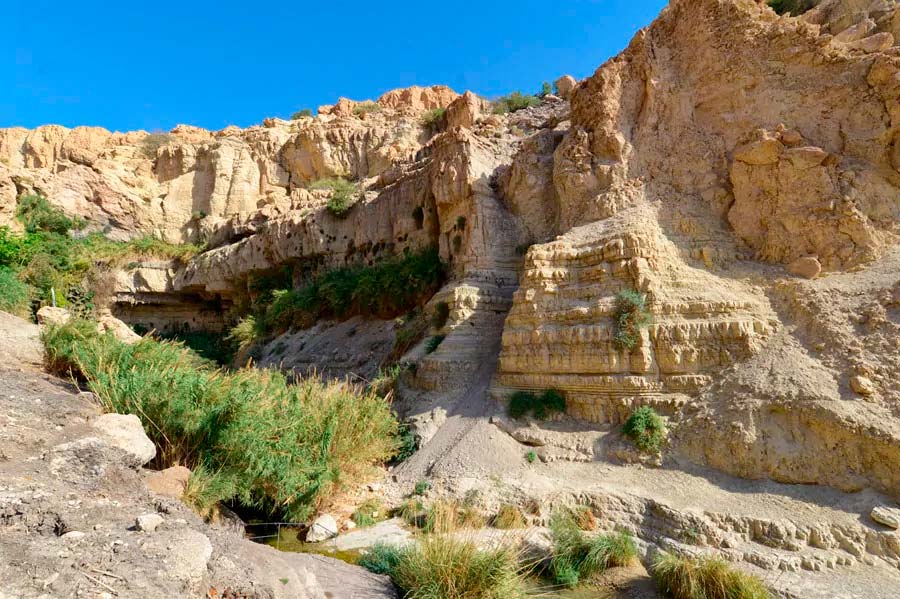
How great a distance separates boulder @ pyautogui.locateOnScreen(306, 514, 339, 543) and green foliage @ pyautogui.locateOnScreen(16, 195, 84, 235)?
27604 millimetres

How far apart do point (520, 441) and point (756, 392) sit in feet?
13.6

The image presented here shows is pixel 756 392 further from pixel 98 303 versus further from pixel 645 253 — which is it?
pixel 98 303

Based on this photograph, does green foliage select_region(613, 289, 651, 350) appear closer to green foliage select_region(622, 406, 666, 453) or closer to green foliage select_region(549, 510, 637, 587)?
green foliage select_region(622, 406, 666, 453)

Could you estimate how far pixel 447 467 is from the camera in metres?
8.83

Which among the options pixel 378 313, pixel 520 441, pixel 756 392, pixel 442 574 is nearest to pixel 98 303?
pixel 378 313

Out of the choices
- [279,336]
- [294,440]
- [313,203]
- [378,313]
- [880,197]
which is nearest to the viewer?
[294,440]

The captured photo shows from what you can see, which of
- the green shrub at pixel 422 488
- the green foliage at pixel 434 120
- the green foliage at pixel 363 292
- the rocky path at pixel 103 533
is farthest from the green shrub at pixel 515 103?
the rocky path at pixel 103 533

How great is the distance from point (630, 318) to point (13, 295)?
2150 cm

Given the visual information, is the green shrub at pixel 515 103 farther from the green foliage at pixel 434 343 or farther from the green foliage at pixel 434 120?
the green foliage at pixel 434 343

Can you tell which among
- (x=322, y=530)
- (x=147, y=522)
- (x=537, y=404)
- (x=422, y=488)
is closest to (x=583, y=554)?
(x=422, y=488)

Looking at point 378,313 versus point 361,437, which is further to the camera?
point 378,313

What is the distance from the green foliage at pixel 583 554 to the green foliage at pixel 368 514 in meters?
3.00

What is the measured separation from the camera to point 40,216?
25.1m

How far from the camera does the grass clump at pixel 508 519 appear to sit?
Answer: 23.4ft
